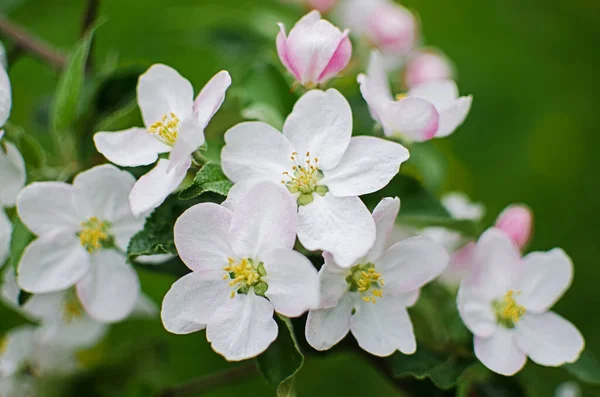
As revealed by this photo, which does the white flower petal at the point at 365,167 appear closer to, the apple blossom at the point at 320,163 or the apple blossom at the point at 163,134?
the apple blossom at the point at 320,163

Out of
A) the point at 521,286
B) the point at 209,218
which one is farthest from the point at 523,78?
the point at 209,218

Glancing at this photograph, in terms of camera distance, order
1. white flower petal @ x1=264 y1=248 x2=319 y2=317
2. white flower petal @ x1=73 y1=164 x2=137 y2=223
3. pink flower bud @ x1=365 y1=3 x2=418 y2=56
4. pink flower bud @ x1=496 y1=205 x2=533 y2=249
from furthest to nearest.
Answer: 1. pink flower bud @ x1=365 y1=3 x2=418 y2=56
2. pink flower bud @ x1=496 y1=205 x2=533 y2=249
3. white flower petal @ x1=73 y1=164 x2=137 y2=223
4. white flower petal @ x1=264 y1=248 x2=319 y2=317

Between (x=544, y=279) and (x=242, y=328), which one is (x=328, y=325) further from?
(x=544, y=279)

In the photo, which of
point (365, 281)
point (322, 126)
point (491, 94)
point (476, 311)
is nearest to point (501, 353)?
point (476, 311)

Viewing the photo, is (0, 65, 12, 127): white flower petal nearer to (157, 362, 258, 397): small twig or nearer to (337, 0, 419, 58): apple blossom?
(157, 362, 258, 397): small twig

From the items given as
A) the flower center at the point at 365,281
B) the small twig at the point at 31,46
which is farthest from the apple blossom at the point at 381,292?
the small twig at the point at 31,46

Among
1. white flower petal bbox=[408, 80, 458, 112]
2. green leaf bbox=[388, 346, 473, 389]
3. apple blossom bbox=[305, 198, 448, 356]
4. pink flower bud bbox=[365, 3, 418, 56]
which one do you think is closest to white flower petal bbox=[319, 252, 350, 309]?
apple blossom bbox=[305, 198, 448, 356]

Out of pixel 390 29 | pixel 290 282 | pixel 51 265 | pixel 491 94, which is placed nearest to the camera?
pixel 290 282
